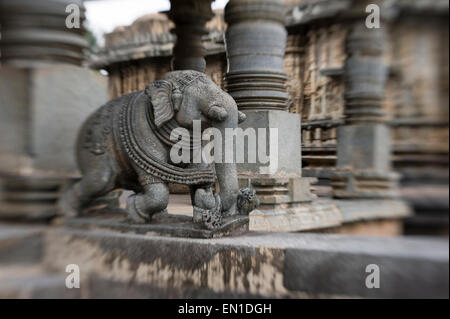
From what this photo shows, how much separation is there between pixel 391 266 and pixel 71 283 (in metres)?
1.63

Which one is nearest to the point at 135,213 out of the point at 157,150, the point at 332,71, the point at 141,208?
the point at 141,208

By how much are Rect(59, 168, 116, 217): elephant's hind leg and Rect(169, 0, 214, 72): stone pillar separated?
3415 mm

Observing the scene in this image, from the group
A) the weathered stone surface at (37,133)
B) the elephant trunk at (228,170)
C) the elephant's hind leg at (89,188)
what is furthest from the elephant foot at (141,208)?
the weathered stone surface at (37,133)

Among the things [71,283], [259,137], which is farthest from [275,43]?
[71,283]

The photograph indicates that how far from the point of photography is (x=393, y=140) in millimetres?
2639

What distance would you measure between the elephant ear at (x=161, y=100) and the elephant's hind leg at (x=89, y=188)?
503 mm

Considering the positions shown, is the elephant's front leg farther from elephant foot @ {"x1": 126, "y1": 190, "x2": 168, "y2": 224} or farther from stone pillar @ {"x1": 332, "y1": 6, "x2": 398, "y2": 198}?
stone pillar @ {"x1": 332, "y1": 6, "x2": 398, "y2": 198}

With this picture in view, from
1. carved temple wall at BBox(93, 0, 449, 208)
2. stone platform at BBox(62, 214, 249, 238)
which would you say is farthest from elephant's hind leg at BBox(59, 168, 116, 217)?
carved temple wall at BBox(93, 0, 449, 208)

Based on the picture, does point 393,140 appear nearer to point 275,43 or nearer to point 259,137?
point 259,137

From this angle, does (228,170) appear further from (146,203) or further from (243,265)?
(243,265)

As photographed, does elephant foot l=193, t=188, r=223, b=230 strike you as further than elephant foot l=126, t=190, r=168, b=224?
No

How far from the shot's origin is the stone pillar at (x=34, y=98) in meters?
1.90

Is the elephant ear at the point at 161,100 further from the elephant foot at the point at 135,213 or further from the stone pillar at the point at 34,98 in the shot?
the stone pillar at the point at 34,98

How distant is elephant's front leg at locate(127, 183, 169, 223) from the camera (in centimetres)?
319
